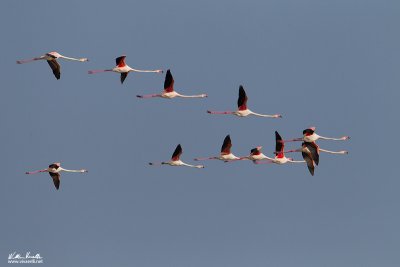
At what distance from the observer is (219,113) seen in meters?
114

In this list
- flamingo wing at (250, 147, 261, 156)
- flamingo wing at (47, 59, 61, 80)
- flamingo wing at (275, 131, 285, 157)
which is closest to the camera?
flamingo wing at (47, 59, 61, 80)

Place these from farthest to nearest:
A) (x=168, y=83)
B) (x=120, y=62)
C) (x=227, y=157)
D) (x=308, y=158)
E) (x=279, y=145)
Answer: (x=279, y=145), (x=227, y=157), (x=120, y=62), (x=168, y=83), (x=308, y=158)

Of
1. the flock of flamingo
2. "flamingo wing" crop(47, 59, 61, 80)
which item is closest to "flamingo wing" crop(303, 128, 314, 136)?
the flock of flamingo

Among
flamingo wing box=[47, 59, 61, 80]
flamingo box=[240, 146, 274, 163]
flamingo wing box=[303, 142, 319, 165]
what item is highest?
flamingo wing box=[47, 59, 61, 80]

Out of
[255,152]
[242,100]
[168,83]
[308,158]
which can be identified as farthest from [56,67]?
[308,158]

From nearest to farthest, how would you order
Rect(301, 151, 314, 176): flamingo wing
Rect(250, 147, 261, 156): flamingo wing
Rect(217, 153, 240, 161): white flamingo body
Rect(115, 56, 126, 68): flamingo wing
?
Rect(301, 151, 314, 176): flamingo wing
Rect(115, 56, 126, 68): flamingo wing
Rect(217, 153, 240, 161): white flamingo body
Rect(250, 147, 261, 156): flamingo wing

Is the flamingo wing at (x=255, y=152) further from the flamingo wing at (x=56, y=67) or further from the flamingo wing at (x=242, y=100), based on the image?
A: the flamingo wing at (x=56, y=67)

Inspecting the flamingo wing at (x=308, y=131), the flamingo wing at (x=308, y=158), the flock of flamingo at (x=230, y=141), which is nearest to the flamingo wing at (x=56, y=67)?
the flock of flamingo at (x=230, y=141)

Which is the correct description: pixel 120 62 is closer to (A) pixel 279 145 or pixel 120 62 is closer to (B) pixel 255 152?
(B) pixel 255 152

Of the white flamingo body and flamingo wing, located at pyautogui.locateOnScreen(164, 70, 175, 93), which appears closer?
flamingo wing, located at pyautogui.locateOnScreen(164, 70, 175, 93)

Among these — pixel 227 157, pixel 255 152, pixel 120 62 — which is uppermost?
pixel 120 62

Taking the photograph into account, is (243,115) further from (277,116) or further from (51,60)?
(51,60)

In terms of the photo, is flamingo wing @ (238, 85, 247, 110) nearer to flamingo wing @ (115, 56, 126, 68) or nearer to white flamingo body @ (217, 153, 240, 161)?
white flamingo body @ (217, 153, 240, 161)

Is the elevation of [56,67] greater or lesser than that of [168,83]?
greater
